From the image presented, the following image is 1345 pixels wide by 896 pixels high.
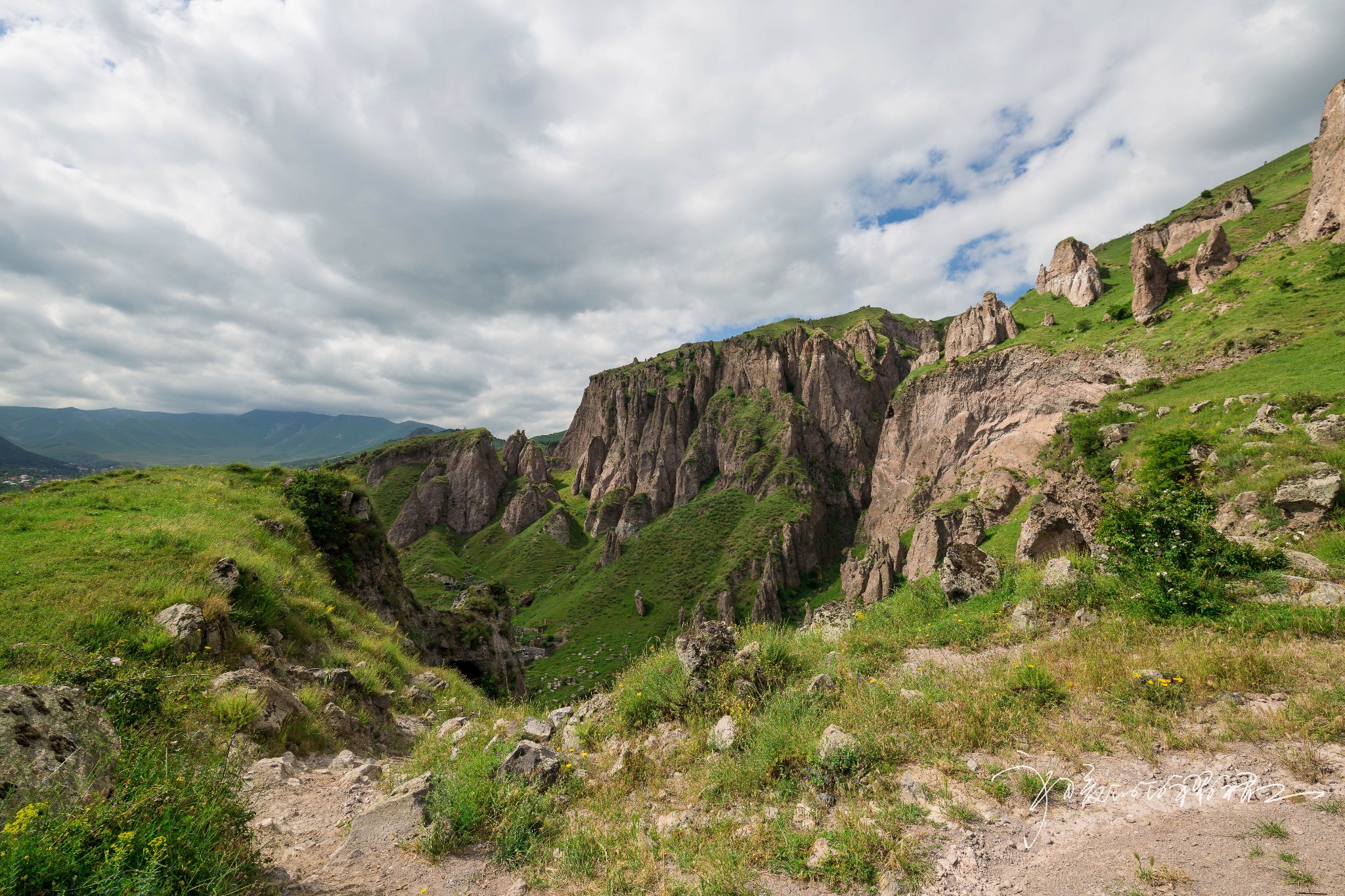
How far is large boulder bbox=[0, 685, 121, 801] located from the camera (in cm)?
369

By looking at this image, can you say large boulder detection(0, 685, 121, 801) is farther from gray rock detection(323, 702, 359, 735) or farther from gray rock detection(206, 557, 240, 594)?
gray rock detection(206, 557, 240, 594)

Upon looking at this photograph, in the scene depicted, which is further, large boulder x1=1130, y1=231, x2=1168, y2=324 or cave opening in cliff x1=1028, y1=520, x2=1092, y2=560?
large boulder x1=1130, y1=231, x2=1168, y2=324

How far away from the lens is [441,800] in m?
5.41

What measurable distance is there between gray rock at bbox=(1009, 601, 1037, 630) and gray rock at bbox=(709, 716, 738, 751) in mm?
5975

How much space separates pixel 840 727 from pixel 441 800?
5.05 m

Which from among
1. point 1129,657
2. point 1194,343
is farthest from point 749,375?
point 1129,657

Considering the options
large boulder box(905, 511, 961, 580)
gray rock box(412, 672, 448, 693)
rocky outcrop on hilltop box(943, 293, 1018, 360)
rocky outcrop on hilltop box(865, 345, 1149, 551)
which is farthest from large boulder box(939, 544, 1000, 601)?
rocky outcrop on hilltop box(943, 293, 1018, 360)

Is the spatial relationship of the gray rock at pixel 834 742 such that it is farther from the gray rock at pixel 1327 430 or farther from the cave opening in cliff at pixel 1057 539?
the gray rock at pixel 1327 430

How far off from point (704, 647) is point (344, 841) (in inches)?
217

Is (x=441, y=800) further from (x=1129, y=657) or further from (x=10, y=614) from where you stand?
(x=1129, y=657)

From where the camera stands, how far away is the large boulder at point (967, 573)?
1105cm

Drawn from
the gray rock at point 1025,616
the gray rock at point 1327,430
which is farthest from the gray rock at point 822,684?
the gray rock at point 1327,430

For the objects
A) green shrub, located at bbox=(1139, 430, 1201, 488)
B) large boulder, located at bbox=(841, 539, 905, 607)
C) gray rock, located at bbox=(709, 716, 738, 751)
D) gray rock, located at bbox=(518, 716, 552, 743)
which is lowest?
large boulder, located at bbox=(841, 539, 905, 607)

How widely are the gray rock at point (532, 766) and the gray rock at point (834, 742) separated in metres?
3.61
